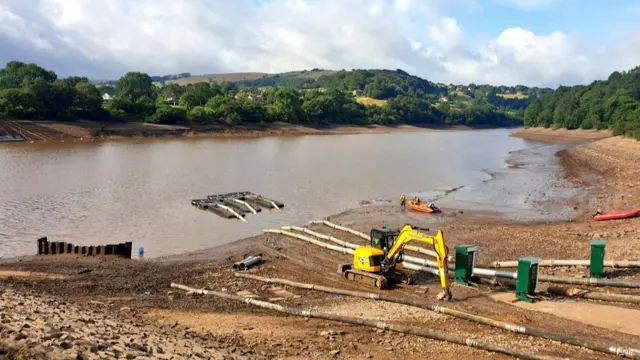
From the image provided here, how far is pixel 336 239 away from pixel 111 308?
12778mm

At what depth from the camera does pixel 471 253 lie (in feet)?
61.3

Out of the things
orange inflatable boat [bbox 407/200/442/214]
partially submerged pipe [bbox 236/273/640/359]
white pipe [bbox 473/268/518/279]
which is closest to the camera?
A: partially submerged pipe [bbox 236/273/640/359]

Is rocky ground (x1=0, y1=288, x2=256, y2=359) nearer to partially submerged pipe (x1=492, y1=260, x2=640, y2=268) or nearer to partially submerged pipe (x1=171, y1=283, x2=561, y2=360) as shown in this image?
partially submerged pipe (x1=171, y1=283, x2=561, y2=360)

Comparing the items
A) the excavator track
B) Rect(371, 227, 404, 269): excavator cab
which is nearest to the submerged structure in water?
the excavator track

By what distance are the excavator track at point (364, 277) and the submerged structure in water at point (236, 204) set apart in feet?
50.5

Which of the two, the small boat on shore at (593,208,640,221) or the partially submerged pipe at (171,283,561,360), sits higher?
the small boat on shore at (593,208,640,221)

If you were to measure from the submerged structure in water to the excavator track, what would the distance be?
15.4 meters

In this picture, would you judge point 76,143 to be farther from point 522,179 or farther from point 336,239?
point 336,239

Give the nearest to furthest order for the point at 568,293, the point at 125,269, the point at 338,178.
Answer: the point at 568,293 → the point at 125,269 → the point at 338,178

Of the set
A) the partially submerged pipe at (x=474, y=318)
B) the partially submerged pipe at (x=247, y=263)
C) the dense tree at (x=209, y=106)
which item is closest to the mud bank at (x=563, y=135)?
the dense tree at (x=209, y=106)

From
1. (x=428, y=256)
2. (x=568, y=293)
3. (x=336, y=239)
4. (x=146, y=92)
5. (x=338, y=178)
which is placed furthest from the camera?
(x=146, y=92)

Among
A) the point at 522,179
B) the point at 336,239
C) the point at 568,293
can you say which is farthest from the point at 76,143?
the point at 568,293

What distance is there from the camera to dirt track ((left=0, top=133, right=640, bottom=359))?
13.2 meters

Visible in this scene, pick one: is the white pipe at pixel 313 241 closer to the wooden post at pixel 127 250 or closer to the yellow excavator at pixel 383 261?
the yellow excavator at pixel 383 261
